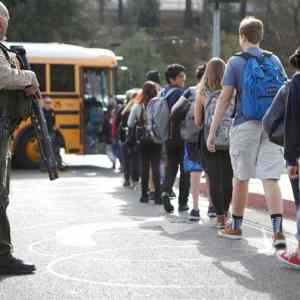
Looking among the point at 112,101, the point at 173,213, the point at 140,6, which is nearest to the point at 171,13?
the point at 140,6

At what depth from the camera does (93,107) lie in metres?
19.8

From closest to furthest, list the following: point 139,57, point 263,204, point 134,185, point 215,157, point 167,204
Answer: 1. point 215,157
2. point 167,204
3. point 263,204
4. point 134,185
5. point 139,57

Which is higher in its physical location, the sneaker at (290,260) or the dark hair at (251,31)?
the dark hair at (251,31)

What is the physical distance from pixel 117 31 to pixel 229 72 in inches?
2531

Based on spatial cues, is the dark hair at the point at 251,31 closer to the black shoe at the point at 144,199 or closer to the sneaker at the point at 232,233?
the sneaker at the point at 232,233

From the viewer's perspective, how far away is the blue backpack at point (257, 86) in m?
7.46

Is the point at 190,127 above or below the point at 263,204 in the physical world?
above

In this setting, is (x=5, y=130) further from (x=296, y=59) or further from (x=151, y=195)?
(x=151, y=195)

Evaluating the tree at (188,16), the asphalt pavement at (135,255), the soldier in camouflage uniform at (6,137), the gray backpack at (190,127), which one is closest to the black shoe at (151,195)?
the asphalt pavement at (135,255)

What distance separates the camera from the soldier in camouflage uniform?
20.4ft

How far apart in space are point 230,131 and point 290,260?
166 centimetres

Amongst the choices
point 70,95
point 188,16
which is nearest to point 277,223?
point 70,95

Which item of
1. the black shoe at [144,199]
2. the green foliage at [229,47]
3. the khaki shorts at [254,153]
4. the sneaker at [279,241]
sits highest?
the khaki shorts at [254,153]

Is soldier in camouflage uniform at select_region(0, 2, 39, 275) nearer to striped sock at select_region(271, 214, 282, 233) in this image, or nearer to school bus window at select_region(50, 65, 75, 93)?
striped sock at select_region(271, 214, 282, 233)
